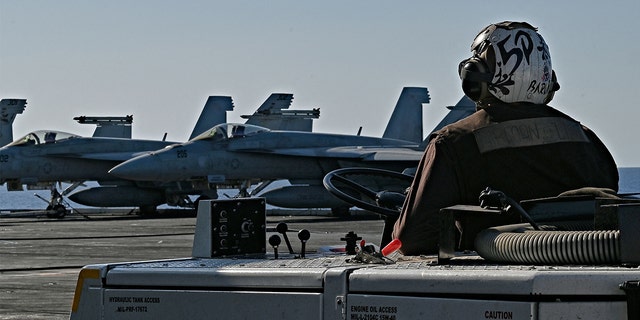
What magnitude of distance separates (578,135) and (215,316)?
1.83 m

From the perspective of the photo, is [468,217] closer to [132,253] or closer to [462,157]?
[462,157]

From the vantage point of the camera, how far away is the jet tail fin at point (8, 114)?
6353 centimetres

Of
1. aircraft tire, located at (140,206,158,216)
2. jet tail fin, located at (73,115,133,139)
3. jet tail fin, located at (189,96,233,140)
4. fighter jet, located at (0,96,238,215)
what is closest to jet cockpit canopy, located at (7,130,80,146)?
fighter jet, located at (0,96,238,215)

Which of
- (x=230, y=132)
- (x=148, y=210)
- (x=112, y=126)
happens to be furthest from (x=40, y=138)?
(x=112, y=126)

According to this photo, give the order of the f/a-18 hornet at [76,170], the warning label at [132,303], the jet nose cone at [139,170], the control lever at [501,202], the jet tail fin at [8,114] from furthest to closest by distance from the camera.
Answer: the jet tail fin at [8,114], the f/a-18 hornet at [76,170], the jet nose cone at [139,170], the warning label at [132,303], the control lever at [501,202]

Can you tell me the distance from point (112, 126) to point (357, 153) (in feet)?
71.4

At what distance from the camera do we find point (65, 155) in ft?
156

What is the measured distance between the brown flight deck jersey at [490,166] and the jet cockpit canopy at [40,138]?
44110 millimetres

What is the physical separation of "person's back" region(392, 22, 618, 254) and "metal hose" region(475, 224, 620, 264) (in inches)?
22.4

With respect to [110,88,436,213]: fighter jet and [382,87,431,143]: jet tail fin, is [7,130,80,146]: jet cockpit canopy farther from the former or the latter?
[382,87,431,143]: jet tail fin

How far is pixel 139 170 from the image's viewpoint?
1698 inches

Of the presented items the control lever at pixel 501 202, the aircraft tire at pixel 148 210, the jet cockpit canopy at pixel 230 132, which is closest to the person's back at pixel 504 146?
the control lever at pixel 501 202

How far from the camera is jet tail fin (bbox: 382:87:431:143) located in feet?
185

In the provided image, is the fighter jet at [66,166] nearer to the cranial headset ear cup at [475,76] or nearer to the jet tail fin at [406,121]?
the jet tail fin at [406,121]
